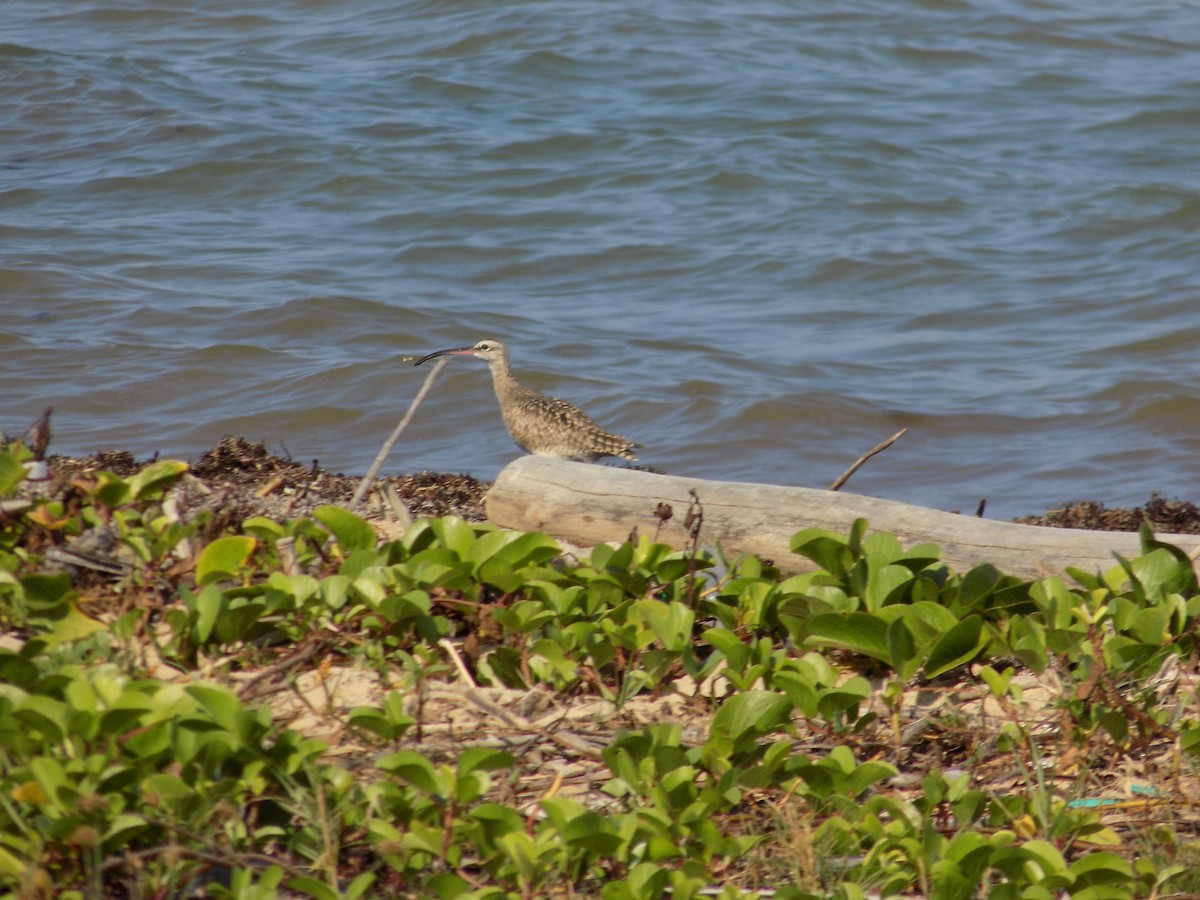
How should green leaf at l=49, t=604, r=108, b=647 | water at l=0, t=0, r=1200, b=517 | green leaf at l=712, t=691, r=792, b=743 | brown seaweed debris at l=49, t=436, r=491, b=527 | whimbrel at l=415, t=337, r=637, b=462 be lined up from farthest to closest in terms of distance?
water at l=0, t=0, r=1200, b=517
whimbrel at l=415, t=337, r=637, b=462
brown seaweed debris at l=49, t=436, r=491, b=527
green leaf at l=49, t=604, r=108, b=647
green leaf at l=712, t=691, r=792, b=743

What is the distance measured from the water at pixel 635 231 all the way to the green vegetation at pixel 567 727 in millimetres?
4244

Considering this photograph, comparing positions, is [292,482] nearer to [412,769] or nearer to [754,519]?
[754,519]

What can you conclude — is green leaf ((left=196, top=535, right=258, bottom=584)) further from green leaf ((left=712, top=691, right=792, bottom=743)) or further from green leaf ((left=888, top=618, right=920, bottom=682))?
green leaf ((left=888, top=618, right=920, bottom=682))

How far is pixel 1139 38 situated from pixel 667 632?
16.5 metres

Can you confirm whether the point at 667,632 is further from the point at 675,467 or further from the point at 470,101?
the point at 470,101

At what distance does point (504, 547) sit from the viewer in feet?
12.9

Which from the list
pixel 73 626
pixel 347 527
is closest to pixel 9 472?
pixel 73 626

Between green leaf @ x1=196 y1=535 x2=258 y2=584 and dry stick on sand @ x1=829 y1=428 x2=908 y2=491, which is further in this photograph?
dry stick on sand @ x1=829 y1=428 x2=908 y2=491

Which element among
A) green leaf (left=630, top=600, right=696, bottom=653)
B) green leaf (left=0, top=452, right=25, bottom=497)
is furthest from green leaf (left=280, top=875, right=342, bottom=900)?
green leaf (left=0, top=452, right=25, bottom=497)

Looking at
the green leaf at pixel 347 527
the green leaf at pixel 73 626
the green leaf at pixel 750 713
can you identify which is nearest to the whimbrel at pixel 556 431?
the green leaf at pixel 347 527

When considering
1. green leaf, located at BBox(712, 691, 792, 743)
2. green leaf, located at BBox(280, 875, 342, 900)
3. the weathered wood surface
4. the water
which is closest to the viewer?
green leaf, located at BBox(280, 875, 342, 900)

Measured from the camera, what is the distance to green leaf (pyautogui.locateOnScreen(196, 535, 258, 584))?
12.1ft

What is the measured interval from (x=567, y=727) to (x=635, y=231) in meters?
9.66

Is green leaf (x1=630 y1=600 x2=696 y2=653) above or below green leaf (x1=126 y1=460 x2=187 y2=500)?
below
